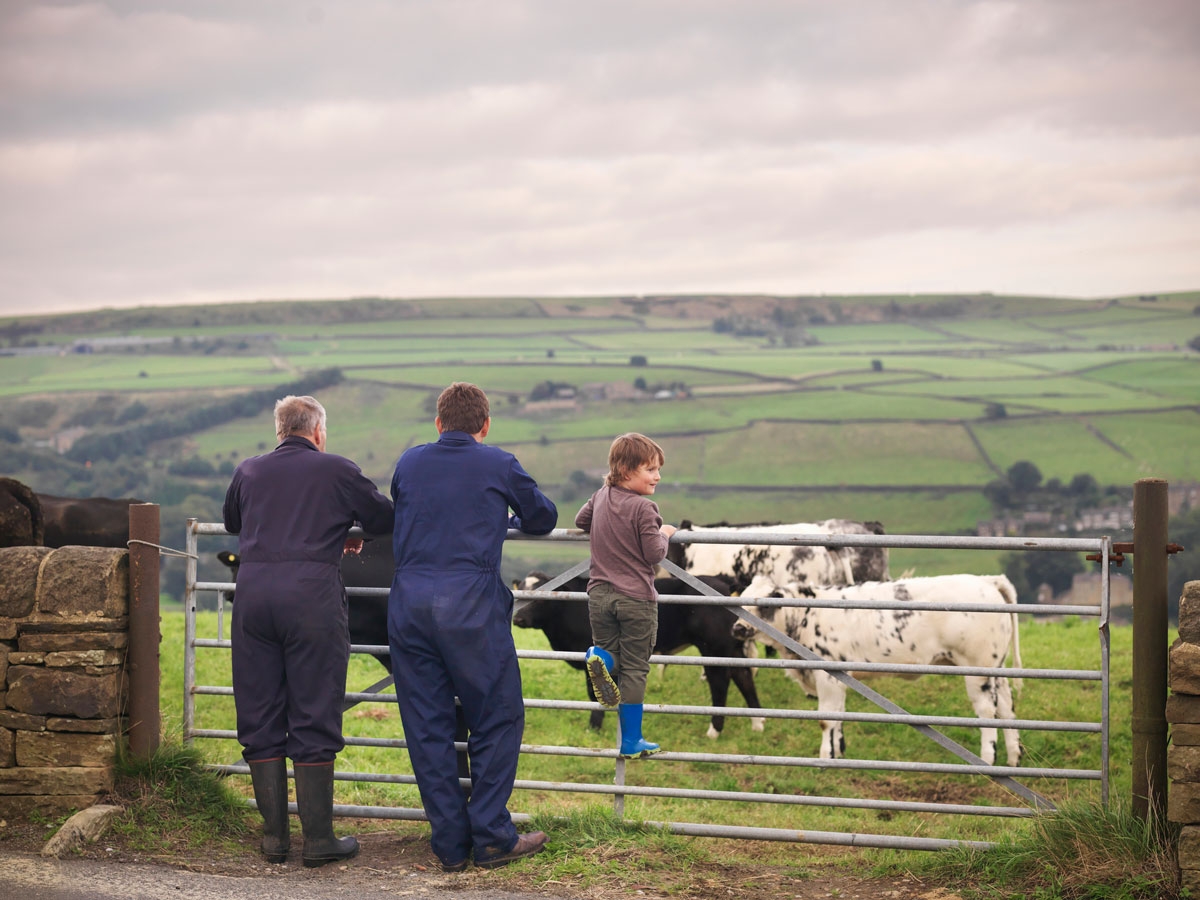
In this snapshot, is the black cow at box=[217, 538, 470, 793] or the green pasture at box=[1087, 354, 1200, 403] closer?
the black cow at box=[217, 538, 470, 793]

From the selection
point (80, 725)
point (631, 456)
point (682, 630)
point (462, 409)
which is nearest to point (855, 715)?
point (631, 456)

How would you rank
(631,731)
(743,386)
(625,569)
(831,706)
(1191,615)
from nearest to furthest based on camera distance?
(1191,615), (625,569), (631,731), (831,706), (743,386)

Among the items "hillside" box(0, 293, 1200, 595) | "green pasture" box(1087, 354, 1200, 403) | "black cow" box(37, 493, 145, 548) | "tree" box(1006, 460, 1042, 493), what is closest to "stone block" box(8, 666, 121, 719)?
"black cow" box(37, 493, 145, 548)

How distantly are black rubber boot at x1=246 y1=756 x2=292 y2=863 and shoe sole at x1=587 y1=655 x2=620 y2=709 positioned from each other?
4.92 ft

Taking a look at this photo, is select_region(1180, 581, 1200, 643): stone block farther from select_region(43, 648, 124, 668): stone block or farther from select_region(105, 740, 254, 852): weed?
select_region(43, 648, 124, 668): stone block

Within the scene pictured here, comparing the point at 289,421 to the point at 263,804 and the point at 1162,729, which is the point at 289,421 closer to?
the point at 263,804

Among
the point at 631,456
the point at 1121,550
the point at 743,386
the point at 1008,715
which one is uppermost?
the point at 743,386

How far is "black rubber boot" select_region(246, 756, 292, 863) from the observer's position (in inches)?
220

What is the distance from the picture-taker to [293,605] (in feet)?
17.7

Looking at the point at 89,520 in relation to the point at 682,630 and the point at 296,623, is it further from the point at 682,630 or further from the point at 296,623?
the point at 296,623

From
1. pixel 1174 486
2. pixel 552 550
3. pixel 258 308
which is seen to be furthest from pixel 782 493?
pixel 258 308

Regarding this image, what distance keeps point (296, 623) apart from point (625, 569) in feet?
5.06

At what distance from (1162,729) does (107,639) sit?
16.7ft

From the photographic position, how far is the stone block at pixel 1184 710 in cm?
492
